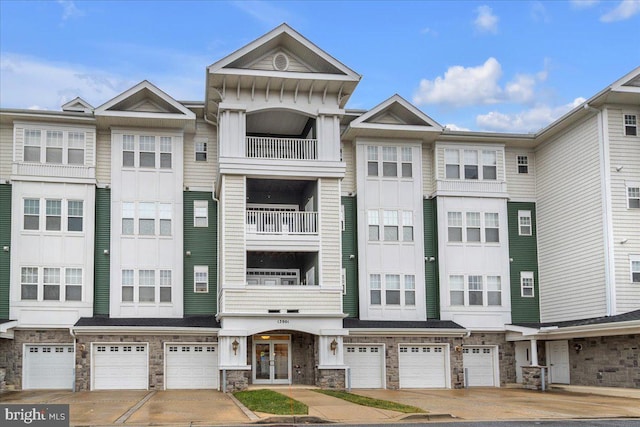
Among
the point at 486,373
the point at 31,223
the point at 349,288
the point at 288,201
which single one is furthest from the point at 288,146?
the point at 486,373

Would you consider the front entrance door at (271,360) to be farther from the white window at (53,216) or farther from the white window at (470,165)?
the white window at (470,165)

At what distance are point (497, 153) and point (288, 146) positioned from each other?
1015 centimetres

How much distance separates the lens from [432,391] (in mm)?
31719

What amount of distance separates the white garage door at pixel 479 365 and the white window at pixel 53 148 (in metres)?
19.3

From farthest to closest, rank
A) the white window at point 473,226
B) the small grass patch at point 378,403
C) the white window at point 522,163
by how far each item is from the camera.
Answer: the white window at point 522,163 < the white window at point 473,226 < the small grass patch at point 378,403

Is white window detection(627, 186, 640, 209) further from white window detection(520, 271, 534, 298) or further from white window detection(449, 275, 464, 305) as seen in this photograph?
white window detection(449, 275, 464, 305)

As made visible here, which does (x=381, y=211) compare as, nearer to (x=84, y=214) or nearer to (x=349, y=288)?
(x=349, y=288)

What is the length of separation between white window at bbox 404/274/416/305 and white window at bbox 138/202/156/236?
11.2m

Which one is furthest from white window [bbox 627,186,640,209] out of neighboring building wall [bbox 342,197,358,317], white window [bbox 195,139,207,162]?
white window [bbox 195,139,207,162]

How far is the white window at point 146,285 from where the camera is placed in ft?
110

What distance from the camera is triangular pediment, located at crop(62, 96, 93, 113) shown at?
35.7m

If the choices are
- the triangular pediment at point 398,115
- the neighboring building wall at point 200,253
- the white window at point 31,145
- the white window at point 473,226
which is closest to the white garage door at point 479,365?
the white window at point 473,226

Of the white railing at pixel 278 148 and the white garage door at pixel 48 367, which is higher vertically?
the white railing at pixel 278 148

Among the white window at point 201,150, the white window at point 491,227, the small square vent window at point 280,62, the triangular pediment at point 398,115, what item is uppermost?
the small square vent window at point 280,62
